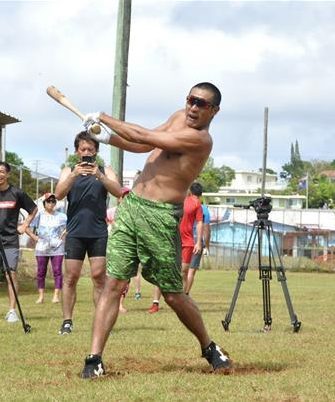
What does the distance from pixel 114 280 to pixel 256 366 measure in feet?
4.81

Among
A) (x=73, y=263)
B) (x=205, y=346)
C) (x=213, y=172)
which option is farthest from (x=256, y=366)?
(x=213, y=172)

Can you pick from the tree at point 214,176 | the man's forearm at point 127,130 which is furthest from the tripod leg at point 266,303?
the tree at point 214,176

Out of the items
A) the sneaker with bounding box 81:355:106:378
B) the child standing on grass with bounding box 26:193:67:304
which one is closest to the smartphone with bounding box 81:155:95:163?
the sneaker with bounding box 81:355:106:378

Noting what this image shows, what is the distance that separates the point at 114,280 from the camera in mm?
6711

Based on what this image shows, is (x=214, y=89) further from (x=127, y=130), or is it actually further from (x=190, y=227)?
(x=190, y=227)

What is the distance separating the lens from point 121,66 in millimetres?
15195

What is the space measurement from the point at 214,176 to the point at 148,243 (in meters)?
144

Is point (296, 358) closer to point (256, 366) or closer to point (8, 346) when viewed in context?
Answer: point (256, 366)

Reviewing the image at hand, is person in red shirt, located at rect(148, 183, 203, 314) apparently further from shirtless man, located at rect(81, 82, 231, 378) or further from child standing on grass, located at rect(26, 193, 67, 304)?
shirtless man, located at rect(81, 82, 231, 378)

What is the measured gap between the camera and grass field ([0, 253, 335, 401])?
5922mm

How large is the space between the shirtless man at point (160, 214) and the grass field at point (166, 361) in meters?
0.55

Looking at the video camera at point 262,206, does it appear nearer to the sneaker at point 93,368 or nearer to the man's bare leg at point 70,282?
the man's bare leg at point 70,282

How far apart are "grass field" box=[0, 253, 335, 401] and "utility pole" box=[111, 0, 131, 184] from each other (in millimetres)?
4033

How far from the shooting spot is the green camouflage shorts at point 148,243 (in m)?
6.64
